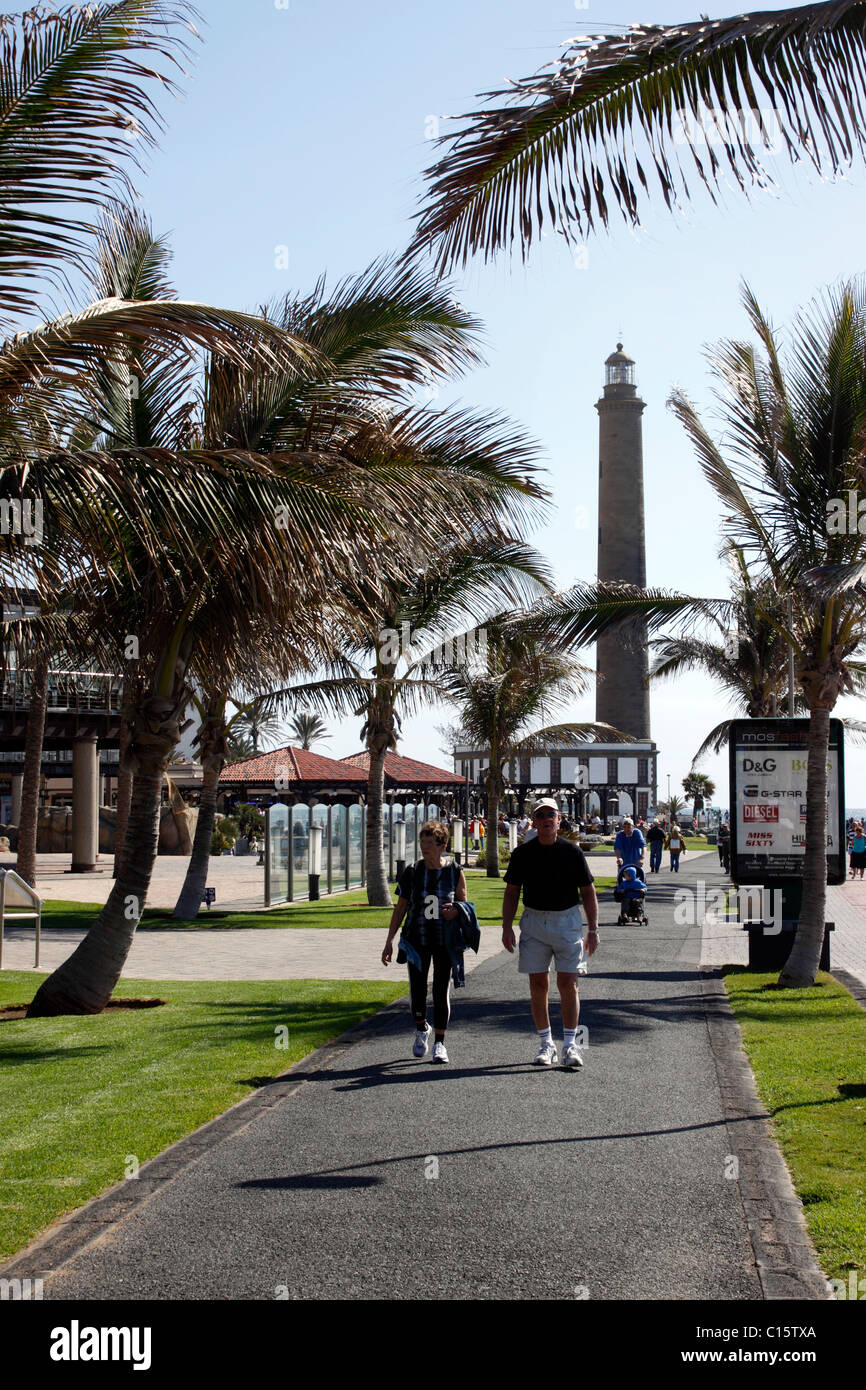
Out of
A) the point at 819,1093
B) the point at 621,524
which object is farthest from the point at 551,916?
the point at 621,524

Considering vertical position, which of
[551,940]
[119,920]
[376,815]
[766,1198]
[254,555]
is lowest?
[766,1198]

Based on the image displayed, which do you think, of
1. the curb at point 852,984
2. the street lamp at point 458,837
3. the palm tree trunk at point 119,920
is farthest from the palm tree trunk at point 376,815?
the street lamp at point 458,837

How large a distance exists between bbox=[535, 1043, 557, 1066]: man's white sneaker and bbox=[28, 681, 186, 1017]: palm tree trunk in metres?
3.91

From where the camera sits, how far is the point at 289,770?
3106 cm

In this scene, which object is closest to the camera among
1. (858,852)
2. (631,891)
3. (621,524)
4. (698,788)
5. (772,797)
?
(772,797)

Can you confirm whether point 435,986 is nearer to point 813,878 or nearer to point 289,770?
point 813,878

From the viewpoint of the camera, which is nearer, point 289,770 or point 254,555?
point 254,555

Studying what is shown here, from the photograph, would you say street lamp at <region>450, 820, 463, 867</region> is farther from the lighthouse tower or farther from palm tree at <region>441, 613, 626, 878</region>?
the lighthouse tower

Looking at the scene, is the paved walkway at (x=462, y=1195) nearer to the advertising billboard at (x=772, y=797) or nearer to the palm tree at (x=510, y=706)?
the advertising billboard at (x=772, y=797)

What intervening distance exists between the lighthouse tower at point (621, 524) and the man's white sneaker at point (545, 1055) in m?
70.6

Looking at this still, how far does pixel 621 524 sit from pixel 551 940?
74.7 meters

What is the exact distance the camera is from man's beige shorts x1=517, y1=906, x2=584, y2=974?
27.5 feet
